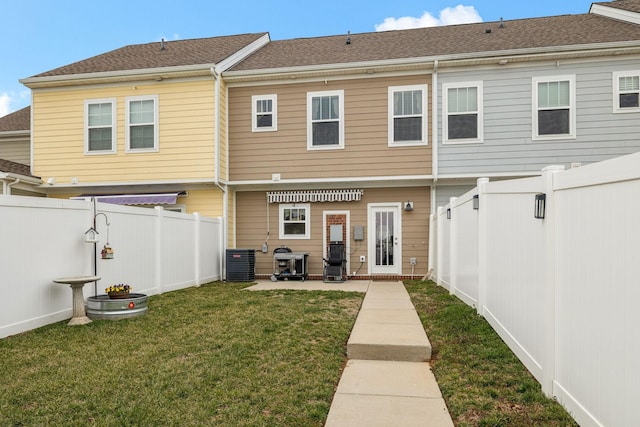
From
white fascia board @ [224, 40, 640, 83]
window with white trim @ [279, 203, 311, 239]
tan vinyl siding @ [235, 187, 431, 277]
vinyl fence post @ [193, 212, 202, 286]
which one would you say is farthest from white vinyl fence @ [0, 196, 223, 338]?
white fascia board @ [224, 40, 640, 83]

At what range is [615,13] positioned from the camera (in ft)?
40.3

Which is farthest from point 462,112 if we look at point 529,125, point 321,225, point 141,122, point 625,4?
point 141,122

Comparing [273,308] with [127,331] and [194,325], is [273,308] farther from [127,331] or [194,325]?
[127,331]

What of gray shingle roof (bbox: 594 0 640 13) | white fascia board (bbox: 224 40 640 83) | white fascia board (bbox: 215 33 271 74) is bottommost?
white fascia board (bbox: 224 40 640 83)

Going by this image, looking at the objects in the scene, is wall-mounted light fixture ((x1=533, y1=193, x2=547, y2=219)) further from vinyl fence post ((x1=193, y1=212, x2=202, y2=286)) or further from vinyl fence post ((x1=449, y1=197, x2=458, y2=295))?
vinyl fence post ((x1=193, y1=212, x2=202, y2=286))

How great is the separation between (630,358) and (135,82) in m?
12.4

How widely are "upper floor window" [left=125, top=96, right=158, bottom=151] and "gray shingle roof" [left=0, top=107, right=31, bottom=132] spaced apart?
5.35 m

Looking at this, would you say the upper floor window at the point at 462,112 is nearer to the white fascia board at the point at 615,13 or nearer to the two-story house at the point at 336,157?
the two-story house at the point at 336,157

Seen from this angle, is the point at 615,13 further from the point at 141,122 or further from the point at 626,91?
the point at 141,122

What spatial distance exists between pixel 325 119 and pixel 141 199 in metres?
5.17

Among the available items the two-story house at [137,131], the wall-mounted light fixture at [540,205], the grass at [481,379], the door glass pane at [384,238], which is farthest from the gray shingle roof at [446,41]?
the wall-mounted light fixture at [540,205]

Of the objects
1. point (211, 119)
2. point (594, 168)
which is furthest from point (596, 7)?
point (594, 168)

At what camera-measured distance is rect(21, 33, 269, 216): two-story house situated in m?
11.7

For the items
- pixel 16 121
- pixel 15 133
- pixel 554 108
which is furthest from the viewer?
pixel 16 121
